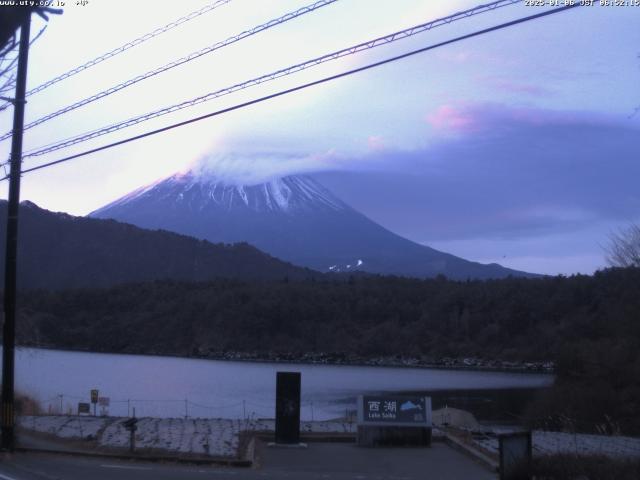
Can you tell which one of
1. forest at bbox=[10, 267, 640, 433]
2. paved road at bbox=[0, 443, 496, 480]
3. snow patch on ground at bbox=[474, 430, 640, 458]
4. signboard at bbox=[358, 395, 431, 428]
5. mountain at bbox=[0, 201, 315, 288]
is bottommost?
paved road at bbox=[0, 443, 496, 480]

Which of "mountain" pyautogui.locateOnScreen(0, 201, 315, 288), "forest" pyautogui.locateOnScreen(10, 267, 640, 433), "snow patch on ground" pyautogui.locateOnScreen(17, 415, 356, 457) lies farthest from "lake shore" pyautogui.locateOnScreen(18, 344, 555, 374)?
"snow patch on ground" pyautogui.locateOnScreen(17, 415, 356, 457)

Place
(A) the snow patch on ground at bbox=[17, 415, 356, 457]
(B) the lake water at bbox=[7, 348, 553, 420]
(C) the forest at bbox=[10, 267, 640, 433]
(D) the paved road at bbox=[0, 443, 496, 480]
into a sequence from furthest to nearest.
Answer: (C) the forest at bbox=[10, 267, 640, 433], (B) the lake water at bbox=[7, 348, 553, 420], (A) the snow patch on ground at bbox=[17, 415, 356, 457], (D) the paved road at bbox=[0, 443, 496, 480]

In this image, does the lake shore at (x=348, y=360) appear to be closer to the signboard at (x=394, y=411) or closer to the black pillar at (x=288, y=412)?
the signboard at (x=394, y=411)

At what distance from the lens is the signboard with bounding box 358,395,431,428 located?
2236 cm

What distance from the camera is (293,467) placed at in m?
19.4

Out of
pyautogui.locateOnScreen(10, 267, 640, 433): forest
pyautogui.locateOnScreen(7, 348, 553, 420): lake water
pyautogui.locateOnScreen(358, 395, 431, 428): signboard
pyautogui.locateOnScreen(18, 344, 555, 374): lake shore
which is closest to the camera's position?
pyautogui.locateOnScreen(358, 395, 431, 428): signboard

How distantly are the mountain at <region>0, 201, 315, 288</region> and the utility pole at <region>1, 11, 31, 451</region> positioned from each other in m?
91.4

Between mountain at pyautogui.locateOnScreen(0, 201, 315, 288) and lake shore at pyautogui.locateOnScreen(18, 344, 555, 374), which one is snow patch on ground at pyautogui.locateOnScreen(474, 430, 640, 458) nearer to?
lake shore at pyautogui.locateOnScreen(18, 344, 555, 374)

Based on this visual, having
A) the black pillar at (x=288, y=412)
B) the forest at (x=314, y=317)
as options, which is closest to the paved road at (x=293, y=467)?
the black pillar at (x=288, y=412)

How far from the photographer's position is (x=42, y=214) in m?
134

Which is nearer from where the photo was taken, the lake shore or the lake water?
the lake water

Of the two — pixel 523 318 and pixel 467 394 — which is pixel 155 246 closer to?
pixel 523 318

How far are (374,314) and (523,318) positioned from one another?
20836 mm

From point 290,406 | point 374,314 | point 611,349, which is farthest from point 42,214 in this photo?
point 290,406
